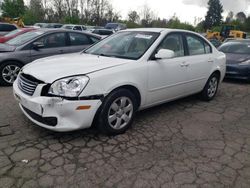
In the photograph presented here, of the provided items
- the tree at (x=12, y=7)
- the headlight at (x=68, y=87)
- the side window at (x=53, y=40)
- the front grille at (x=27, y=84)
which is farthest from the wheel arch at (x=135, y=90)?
the tree at (x=12, y=7)

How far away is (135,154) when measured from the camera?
318 centimetres

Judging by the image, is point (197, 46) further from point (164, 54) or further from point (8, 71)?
point (8, 71)

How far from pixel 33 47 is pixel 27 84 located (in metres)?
3.32

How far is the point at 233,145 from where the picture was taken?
11.7 ft

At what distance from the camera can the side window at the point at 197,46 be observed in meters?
4.84

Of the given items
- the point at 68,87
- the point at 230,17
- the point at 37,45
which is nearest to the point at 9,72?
the point at 37,45

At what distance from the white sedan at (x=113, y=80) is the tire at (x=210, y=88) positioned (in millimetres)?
360

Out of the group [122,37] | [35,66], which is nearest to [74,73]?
[35,66]

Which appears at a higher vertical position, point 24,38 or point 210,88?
point 24,38

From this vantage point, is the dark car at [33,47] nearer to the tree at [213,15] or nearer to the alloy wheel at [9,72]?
the alloy wheel at [9,72]

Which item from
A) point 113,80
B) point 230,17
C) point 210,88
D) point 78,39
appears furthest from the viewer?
point 230,17

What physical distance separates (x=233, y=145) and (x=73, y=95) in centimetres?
237

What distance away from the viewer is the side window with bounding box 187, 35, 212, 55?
15.9 ft

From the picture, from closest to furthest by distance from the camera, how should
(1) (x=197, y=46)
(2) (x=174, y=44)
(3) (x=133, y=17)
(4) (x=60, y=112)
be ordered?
(4) (x=60, y=112)
(2) (x=174, y=44)
(1) (x=197, y=46)
(3) (x=133, y=17)
